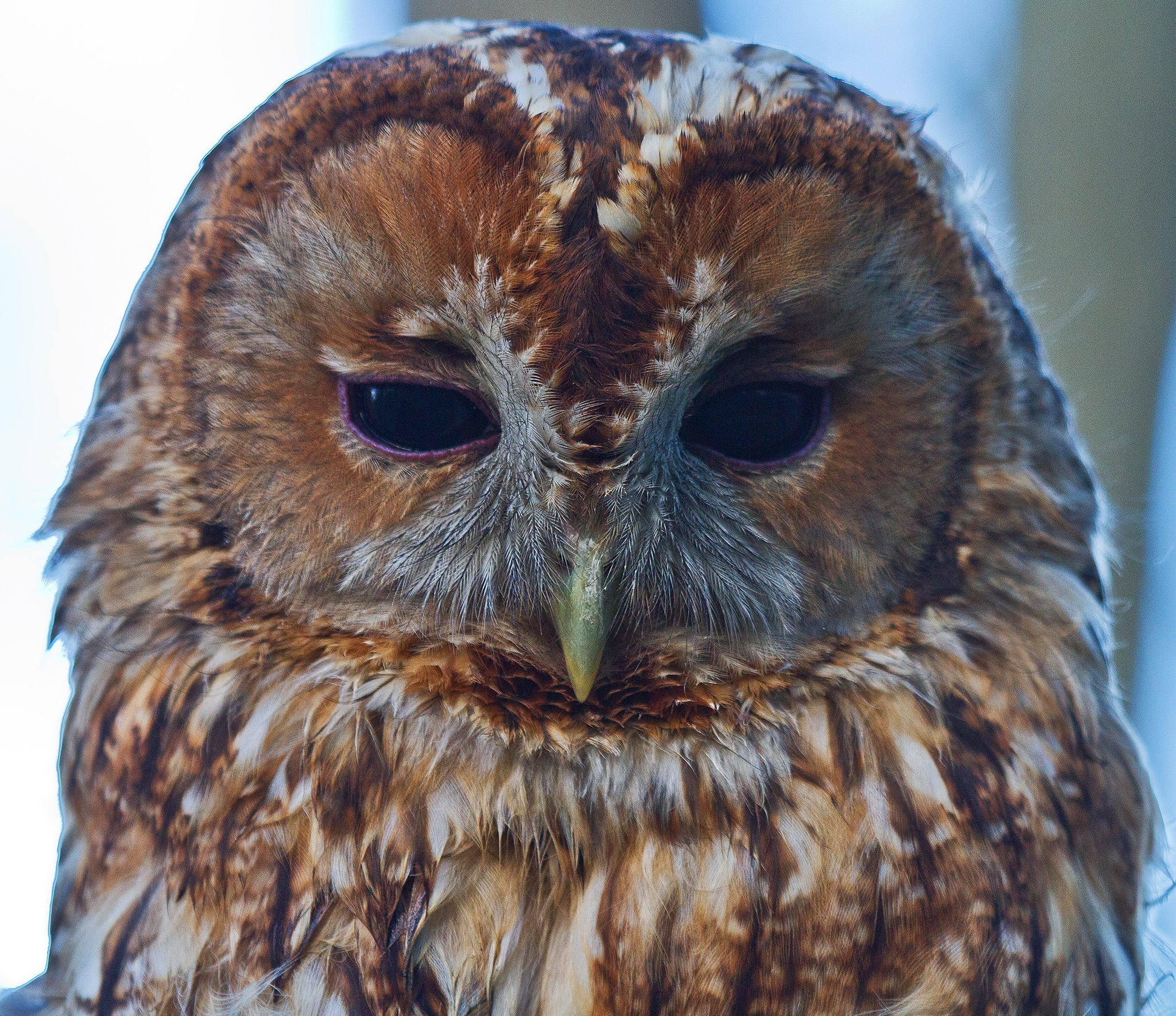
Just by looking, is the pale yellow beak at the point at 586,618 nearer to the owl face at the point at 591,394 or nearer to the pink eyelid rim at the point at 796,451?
the owl face at the point at 591,394

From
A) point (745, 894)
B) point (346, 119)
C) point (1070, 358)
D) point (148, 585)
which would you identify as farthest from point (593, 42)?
point (1070, 358)

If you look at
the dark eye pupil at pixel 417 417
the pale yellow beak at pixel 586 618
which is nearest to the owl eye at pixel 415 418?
the dark eye pupil at pixel 417 417

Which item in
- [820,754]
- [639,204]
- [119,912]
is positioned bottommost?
[119,912]

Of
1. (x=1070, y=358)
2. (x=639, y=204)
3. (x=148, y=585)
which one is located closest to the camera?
(x=639, y=204)

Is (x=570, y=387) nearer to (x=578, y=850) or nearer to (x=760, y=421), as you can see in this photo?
(x=760, y=421)

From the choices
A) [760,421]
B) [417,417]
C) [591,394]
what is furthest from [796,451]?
[417,417]

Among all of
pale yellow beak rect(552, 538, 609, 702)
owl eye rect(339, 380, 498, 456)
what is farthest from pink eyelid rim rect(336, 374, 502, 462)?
pale yellow beak rect(552, 538, 609, 702)

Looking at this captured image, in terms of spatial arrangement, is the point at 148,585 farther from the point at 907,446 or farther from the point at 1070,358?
the point at 1070,358
